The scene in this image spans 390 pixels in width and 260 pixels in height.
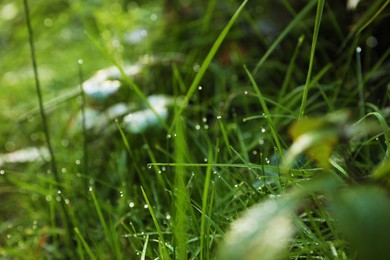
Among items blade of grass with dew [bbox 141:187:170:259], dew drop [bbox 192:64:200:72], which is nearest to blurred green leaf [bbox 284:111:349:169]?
blade of grass with dew [bbox 141:187:170:259]

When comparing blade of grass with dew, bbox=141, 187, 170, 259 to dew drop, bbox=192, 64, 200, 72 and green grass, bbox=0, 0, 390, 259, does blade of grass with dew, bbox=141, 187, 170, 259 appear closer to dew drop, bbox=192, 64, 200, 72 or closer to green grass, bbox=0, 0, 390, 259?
green grass, bbox=0, 0, 390, 259

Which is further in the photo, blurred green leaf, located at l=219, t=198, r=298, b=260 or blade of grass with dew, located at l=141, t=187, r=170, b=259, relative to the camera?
blade of grass with dew, located at l=141, t=187, r=170, b=259

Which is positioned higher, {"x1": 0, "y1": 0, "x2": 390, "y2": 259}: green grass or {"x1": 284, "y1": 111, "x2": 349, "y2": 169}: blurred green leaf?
{"x1": 284, "y1": 111, "x2": 349, "y2": 169}: blurred green leaf

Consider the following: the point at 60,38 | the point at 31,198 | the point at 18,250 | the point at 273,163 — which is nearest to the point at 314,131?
the point at 273,163

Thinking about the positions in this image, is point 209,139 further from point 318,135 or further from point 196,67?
point 318,135

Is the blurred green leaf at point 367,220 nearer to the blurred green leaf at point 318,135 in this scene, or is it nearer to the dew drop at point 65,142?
the blurred green leaf at point 318,135

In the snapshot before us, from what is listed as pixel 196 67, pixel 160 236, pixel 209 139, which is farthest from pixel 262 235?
pixel 196 67

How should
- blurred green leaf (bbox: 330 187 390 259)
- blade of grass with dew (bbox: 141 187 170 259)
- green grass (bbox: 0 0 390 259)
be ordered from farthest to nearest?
1. blade of grass with dew (bbox: 141 187 170 259)
2. green grass (bbox: 0 0 390 259)
3. blurred green leaf (bbox: 330 187 390 259)

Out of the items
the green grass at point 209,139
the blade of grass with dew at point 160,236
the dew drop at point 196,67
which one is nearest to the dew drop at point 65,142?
the green grass at point 209,139

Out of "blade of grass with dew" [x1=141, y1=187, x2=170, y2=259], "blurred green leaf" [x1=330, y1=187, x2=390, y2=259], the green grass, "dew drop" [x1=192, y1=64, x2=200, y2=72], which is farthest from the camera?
"dew drop" [x1=192, y1=64, x2=200, y2=72]

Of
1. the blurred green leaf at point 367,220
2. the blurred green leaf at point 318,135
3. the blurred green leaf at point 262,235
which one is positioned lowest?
the blurred green leaf at point 262,235
